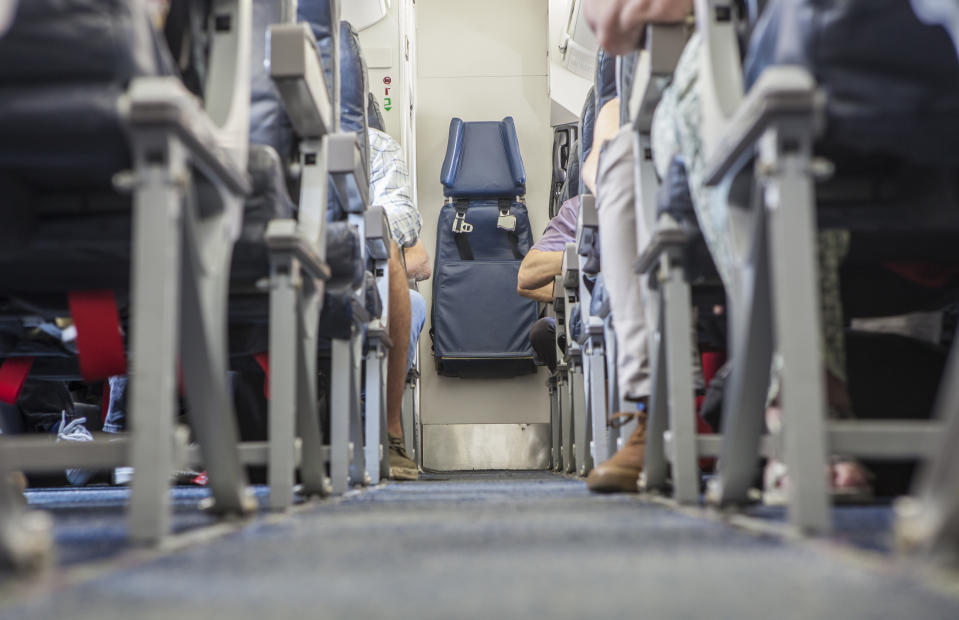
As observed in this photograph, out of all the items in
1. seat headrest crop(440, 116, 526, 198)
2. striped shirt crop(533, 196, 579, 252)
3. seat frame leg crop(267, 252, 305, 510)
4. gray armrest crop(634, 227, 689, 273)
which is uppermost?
seat headrest crop(440, 116, 526, 198)

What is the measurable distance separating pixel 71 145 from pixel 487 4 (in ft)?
18.6

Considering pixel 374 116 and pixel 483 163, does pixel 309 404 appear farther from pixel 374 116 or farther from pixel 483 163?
pixel 483 163

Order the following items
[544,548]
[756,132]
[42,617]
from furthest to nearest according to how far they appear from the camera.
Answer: [756,132]
[544,548]
[42,617]

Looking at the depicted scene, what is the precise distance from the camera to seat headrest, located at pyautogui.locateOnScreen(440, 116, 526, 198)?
227 inches

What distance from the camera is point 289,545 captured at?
2.99ft

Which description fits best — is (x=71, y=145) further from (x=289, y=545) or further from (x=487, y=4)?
(x=487, y=4)

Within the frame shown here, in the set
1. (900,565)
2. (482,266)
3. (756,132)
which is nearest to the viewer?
(900,565)

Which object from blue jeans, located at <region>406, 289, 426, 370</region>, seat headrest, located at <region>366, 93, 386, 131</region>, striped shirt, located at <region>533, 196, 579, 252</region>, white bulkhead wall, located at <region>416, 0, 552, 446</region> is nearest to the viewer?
blue jeans, located at <region>406, 289, 426, 370</region>

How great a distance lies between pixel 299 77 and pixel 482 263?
13.5ft

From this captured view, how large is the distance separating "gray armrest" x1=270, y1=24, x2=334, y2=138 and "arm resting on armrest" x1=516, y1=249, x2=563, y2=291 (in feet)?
8.38

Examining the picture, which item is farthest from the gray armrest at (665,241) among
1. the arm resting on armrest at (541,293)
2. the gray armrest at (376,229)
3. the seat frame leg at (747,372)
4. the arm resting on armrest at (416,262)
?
the arm resting on armrest at (541,293)

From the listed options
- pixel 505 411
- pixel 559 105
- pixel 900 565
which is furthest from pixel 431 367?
pixel 900 565

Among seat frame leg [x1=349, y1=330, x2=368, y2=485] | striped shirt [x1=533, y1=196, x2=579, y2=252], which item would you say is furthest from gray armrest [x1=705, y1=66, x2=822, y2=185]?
striped shirt [x1=533, y1=196, x2=579, y2=252]

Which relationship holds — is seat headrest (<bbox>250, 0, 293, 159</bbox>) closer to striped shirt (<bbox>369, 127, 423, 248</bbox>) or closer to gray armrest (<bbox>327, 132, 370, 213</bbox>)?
gray armrest (<bbox>327, 132, 370, 213</bbox>)
